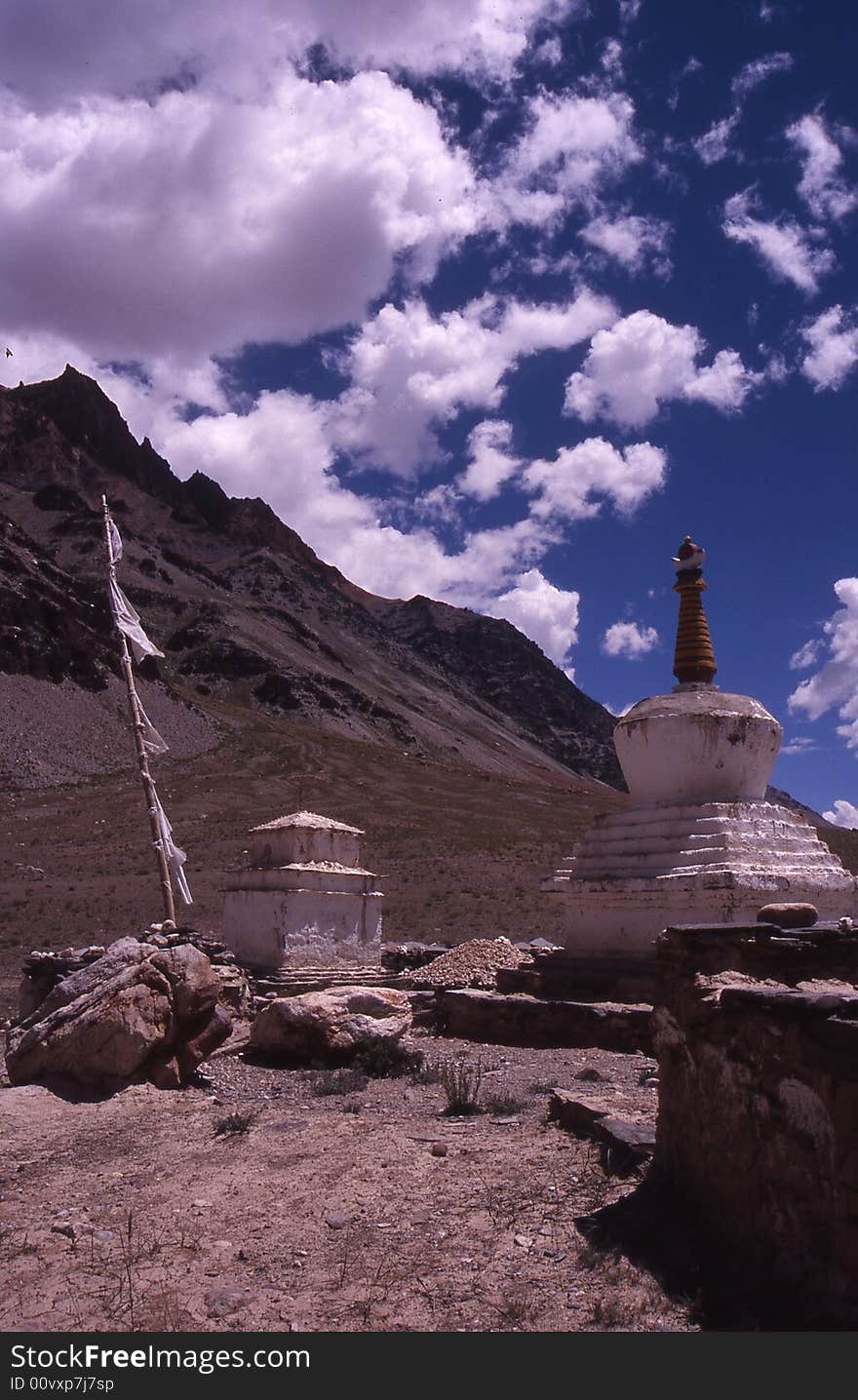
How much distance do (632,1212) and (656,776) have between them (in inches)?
382

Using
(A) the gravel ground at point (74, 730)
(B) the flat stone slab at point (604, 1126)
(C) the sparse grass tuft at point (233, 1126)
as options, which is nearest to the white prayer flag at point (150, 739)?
(C) the sparse grass tuft at point (233, 1126)

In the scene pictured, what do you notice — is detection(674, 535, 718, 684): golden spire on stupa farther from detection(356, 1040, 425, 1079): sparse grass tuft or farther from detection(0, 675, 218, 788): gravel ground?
detection(0, 675, 218, 788): gravel ground

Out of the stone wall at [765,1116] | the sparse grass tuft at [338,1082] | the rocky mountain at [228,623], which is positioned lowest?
the sparse grass tuft at [338,1082]

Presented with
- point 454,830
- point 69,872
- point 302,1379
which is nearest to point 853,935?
point 302,1379

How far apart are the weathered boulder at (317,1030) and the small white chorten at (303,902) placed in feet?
16.3

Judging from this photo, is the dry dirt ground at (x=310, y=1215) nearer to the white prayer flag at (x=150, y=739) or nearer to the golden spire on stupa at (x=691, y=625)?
the white prayer flag at (x=150, y=739)

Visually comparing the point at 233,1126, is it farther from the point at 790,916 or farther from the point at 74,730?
the point at 74,730

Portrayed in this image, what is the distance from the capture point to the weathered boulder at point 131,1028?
848 cm

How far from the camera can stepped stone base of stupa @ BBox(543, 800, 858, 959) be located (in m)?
12.3

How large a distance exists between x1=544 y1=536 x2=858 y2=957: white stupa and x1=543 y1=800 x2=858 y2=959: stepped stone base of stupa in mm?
15

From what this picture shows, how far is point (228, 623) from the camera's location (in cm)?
10175

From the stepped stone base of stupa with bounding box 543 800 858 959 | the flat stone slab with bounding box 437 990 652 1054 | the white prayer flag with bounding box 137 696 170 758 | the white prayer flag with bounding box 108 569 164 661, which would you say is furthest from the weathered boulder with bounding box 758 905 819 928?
the white prayer flag with bounding box 108 569 164 661

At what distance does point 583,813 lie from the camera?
197 ft

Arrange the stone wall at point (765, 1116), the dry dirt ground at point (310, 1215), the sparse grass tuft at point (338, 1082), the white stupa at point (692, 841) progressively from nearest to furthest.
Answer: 1. the stone wall at point (765, 1116)
2. the dry dirt ground at point (310, 1215)
3. the sparse grass tuft at point (338, 1082)
4. the white stupa at point (692, 841)
